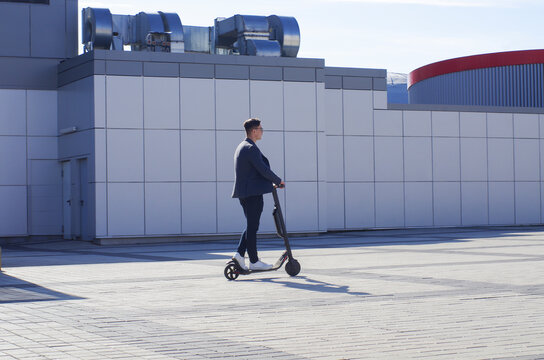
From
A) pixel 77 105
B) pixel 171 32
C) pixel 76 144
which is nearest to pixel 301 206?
pixel 76 144

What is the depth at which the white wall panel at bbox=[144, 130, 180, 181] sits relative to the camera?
2191 cm

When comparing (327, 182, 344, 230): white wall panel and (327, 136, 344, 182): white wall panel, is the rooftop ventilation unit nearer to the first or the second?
(327, 136, 344, 182): white wall panel

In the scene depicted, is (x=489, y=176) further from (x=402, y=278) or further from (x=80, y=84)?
(x=402, y=278)

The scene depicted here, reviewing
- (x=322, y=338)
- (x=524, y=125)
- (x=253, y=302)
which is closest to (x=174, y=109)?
(x=524, y=125)

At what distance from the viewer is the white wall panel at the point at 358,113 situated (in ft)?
83.1

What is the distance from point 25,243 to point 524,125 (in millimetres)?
16143

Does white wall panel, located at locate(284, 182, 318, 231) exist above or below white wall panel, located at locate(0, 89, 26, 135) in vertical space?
below

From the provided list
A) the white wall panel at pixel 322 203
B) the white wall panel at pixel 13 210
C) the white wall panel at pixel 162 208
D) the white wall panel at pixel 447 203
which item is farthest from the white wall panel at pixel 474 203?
the white wall panel at pixel 13 210

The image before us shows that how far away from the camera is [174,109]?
22141mm

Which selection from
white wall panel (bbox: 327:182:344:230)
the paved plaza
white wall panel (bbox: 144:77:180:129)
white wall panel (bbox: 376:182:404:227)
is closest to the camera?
the paved plaza

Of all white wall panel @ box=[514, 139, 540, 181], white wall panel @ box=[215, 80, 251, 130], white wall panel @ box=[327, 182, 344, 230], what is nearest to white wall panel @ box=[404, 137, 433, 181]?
white wall panel @ box=[327, 182, 344, 230]

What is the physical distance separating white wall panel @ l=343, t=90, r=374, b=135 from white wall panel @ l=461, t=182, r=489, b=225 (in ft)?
12.7

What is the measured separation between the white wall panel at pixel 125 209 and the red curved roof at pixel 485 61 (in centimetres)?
2214

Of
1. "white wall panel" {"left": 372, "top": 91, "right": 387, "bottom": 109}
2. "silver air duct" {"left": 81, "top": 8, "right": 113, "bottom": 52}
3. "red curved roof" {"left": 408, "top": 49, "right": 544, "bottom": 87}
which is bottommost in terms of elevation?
"white wall panel" {"left": 372, "top": 91, "right": 387, "bottom": 109}
